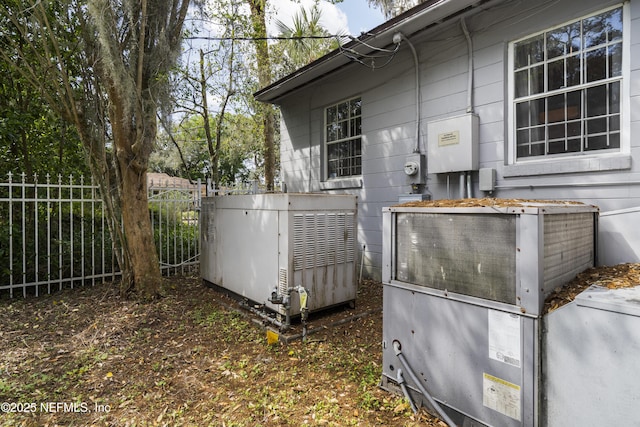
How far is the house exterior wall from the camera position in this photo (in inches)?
134

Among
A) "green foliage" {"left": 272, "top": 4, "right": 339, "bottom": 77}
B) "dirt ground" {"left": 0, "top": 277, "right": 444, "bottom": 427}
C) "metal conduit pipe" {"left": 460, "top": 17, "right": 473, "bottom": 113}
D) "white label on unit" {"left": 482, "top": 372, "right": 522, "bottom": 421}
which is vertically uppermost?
"green foliage" {"left": 272, "top": 4, "right": 339, "bottom": 77}

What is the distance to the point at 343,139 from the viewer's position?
21.7 feet

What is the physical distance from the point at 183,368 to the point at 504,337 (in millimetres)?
2717

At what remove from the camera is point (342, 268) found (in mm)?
4160

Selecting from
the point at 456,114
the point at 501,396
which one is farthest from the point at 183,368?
the point at 456,114

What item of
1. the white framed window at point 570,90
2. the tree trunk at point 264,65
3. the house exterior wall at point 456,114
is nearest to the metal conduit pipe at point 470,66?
the house exterior wall at point 456,114

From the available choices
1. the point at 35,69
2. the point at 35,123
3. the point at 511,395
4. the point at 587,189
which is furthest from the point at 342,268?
the point at 35,123

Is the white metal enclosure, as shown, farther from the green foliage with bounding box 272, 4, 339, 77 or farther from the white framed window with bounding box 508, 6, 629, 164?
the green foliage with bounding box 272, 4, 339, 77

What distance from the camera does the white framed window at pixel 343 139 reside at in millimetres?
6387

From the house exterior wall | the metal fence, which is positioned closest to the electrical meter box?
the house exterior wall

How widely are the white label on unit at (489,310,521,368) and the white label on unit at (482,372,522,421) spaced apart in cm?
13

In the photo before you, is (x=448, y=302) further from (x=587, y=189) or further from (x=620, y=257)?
(x=587, y=189)

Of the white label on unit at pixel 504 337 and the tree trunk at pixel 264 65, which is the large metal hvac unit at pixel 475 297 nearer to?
the white label on unit at pixel 504 337

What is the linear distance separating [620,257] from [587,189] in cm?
116
